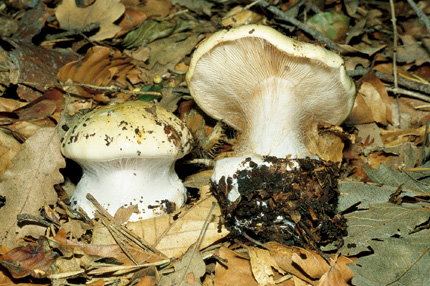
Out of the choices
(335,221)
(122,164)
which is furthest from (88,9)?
(335,221)

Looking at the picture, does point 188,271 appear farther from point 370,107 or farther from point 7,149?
point 370,107

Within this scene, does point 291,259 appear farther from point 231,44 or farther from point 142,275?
point 231,44

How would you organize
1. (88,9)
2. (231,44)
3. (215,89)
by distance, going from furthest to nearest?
(88,9), (215,89), (231,44)

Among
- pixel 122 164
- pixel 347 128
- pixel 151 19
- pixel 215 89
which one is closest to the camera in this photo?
pixel 122 164

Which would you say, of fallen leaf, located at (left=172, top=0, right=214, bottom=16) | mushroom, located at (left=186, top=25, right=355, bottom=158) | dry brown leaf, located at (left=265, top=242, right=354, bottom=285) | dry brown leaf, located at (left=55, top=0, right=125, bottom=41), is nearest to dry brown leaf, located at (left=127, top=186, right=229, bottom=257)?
dry brown leaf, located at (left=265, top=242, right=354, bottom=285)

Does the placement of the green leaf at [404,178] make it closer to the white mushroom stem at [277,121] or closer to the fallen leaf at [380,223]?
the fallen leaf at [380,223]

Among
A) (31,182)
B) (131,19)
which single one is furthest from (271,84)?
(131,19)

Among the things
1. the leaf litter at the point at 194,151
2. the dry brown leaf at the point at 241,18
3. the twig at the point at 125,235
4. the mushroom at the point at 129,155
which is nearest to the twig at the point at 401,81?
the leaf litter at the point at 194,151
